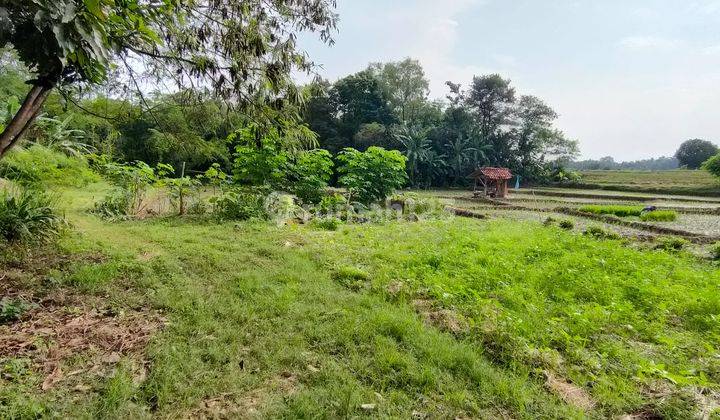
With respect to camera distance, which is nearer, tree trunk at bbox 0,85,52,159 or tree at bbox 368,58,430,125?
tree trunk at bbox 0,85,52,159

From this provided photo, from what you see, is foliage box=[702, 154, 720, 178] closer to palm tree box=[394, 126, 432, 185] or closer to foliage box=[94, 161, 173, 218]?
palm tree box=[394, 126, 432, 185]

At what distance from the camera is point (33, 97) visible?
265 cm

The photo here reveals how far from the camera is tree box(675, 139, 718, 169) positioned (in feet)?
133

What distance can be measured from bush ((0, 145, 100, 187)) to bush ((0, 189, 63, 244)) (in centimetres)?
220

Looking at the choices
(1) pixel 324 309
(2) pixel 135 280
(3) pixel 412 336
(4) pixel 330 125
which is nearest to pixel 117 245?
(2) pixel 135 280

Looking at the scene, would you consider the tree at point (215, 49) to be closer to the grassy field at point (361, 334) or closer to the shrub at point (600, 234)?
the grassy field at point (361, 334)

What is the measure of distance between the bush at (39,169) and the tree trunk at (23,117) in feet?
16.9

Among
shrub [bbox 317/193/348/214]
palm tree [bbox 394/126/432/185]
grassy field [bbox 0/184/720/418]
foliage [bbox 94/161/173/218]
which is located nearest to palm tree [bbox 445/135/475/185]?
palm tree [bbox 394/126/432/185]

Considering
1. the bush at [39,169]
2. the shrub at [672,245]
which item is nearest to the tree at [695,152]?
the shrub at [672,245]

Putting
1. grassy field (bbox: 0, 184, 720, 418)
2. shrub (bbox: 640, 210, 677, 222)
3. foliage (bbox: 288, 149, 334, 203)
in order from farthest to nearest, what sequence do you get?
shrub (bbox: 640, 210, 677, 222)
foliage (bbox: 288, 149, 334, 203)
grassy field (bbox: 0, 184, 720, 418)

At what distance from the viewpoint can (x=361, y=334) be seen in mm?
3131

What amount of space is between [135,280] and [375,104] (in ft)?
94.1

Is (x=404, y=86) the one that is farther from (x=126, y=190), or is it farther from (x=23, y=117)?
(x=23, y=117)

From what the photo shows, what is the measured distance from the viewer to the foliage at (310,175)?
9.85 meters
